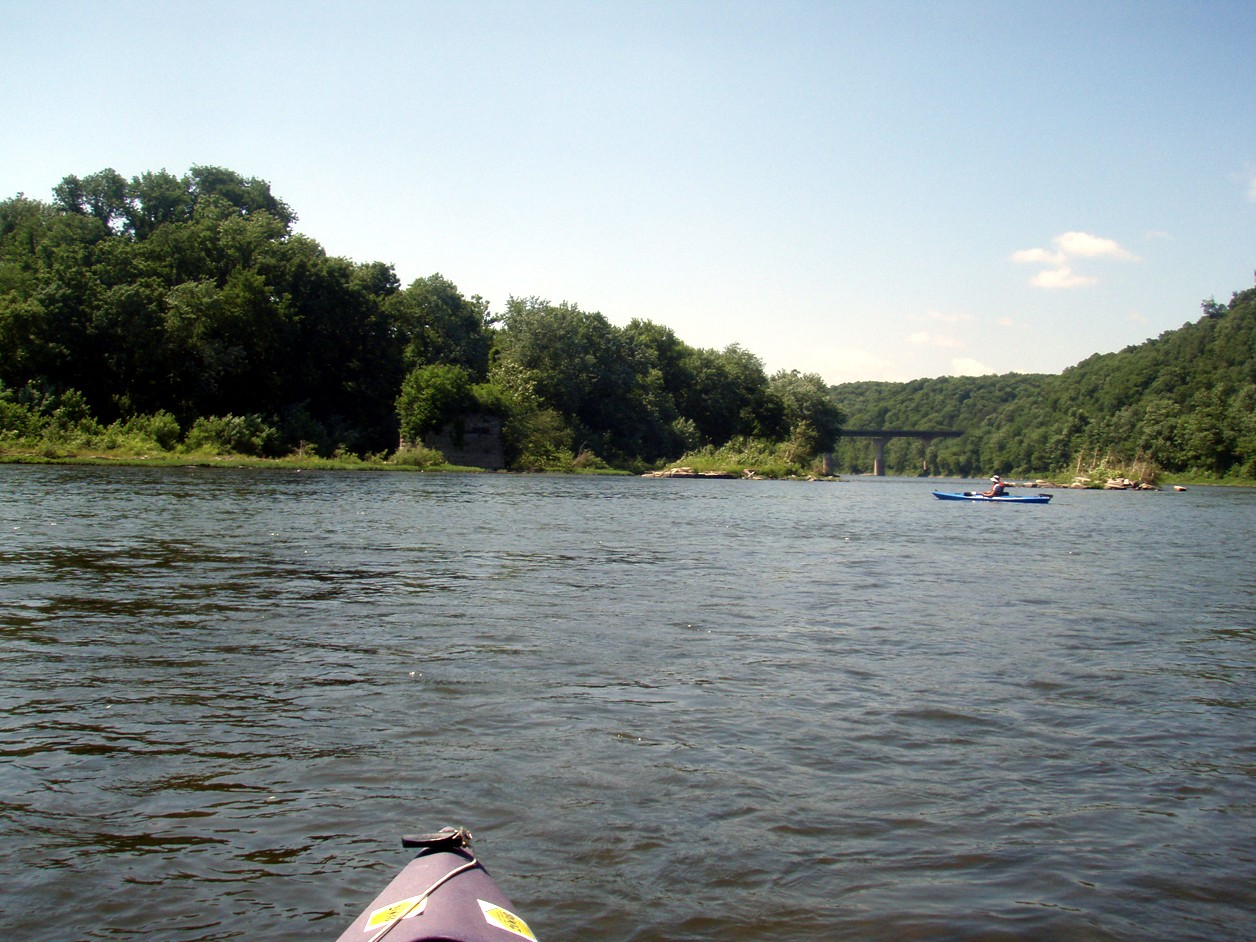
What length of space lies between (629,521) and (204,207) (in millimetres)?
Result: 58296

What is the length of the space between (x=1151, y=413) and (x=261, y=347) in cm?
9547

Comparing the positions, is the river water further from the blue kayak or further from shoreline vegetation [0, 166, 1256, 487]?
shoreline vegetation [0, 166, 1256, 487]

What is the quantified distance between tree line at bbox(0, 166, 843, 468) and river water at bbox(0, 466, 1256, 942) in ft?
161

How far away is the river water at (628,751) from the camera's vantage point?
4559 mm

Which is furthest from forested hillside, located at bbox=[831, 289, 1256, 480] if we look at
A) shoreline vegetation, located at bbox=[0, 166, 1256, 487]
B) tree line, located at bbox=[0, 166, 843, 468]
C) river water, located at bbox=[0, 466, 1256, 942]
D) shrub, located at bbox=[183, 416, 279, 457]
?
river water, located at bbox=[0, 466, 1256, 942]

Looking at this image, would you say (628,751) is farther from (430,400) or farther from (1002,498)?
(430,400)

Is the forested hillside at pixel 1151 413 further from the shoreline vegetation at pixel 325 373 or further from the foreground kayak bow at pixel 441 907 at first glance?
the foreground kayak bow at pixel 441 907

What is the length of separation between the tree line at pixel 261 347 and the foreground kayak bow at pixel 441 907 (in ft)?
185

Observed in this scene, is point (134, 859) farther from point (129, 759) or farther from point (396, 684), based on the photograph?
point (396, 684)

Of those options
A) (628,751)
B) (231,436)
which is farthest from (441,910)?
(231,436)

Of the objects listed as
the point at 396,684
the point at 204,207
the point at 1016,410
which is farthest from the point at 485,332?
the point at 1016,410

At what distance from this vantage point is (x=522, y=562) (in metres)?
17.3

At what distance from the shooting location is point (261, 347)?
210ft

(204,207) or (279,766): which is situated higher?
(204,207)
